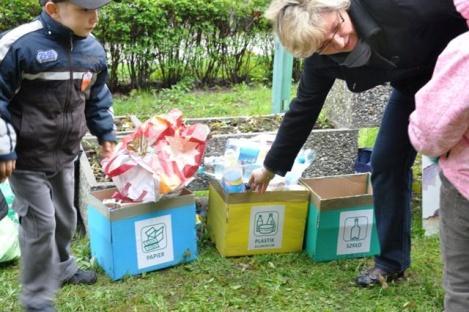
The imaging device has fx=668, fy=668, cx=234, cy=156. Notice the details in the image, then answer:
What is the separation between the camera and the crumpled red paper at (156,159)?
3.07 meters

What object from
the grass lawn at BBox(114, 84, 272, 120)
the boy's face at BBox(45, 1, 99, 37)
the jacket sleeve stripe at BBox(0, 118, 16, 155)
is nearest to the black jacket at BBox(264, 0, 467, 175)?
the boy's face at BBox(45, 1, 99, 37)

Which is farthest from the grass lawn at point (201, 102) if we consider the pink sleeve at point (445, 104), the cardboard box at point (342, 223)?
the pink sleeve at point (445, 104)

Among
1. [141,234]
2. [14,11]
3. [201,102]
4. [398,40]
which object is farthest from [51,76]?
[201,102]

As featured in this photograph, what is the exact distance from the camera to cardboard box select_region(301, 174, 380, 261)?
3344 mm

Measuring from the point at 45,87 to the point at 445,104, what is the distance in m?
1.57

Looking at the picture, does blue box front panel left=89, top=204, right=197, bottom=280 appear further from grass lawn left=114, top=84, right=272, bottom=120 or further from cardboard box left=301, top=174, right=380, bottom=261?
grass lawn left=114, top=84, right=272, bottom=120

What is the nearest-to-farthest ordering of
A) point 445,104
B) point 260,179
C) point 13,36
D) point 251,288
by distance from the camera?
point 445,104
point 13,36
point 260,179
point 251,288

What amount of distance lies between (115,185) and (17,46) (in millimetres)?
971

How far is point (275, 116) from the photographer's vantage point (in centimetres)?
448

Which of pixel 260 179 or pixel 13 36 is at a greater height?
pixel 13 36

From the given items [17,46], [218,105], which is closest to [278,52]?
[218,105]

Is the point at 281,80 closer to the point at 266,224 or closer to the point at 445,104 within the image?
the point at 266,224

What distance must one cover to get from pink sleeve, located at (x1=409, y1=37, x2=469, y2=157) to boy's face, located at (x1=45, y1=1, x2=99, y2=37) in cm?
137

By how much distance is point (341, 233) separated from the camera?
342cm
